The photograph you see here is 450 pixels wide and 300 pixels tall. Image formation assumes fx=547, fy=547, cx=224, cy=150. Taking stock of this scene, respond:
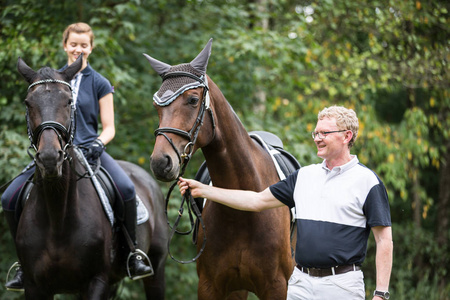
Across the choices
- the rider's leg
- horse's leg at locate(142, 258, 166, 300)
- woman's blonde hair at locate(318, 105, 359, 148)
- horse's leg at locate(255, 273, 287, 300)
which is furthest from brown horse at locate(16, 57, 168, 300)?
woman's blonde hair at locate(318, 105, 359, 148)

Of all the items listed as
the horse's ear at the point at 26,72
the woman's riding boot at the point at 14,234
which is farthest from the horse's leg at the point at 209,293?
the horse's ear at the point at 26,72

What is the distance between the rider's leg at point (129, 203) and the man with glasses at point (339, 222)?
2214 mm

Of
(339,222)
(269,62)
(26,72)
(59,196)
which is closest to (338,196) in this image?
(339,222)

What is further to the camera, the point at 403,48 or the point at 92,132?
the point at 403,48

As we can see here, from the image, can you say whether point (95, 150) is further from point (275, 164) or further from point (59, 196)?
point (275, 164)

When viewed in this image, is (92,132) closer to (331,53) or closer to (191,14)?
(191,14)

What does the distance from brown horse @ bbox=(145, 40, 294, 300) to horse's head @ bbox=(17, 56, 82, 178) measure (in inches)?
31.8

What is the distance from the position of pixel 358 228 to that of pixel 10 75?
612 centimetres

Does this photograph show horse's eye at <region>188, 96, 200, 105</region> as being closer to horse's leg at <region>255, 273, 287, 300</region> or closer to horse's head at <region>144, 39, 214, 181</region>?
horse's head at <region>144, 39, 214, 181</region>

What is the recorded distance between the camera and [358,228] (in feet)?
10.1

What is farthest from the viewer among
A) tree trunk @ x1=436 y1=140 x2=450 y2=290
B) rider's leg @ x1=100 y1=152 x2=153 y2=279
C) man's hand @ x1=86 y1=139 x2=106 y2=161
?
tree trunk @ x1=436 y1=140 x2=450 y2=290

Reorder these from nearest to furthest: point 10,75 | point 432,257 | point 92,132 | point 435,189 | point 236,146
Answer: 1. point 236,146
2. point 92,132
3. point 10,75
4. point 432,257
5. point 435,189

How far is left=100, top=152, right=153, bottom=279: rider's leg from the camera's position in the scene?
5059 millimetres

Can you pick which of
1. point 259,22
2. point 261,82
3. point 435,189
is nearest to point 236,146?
point 261,82
